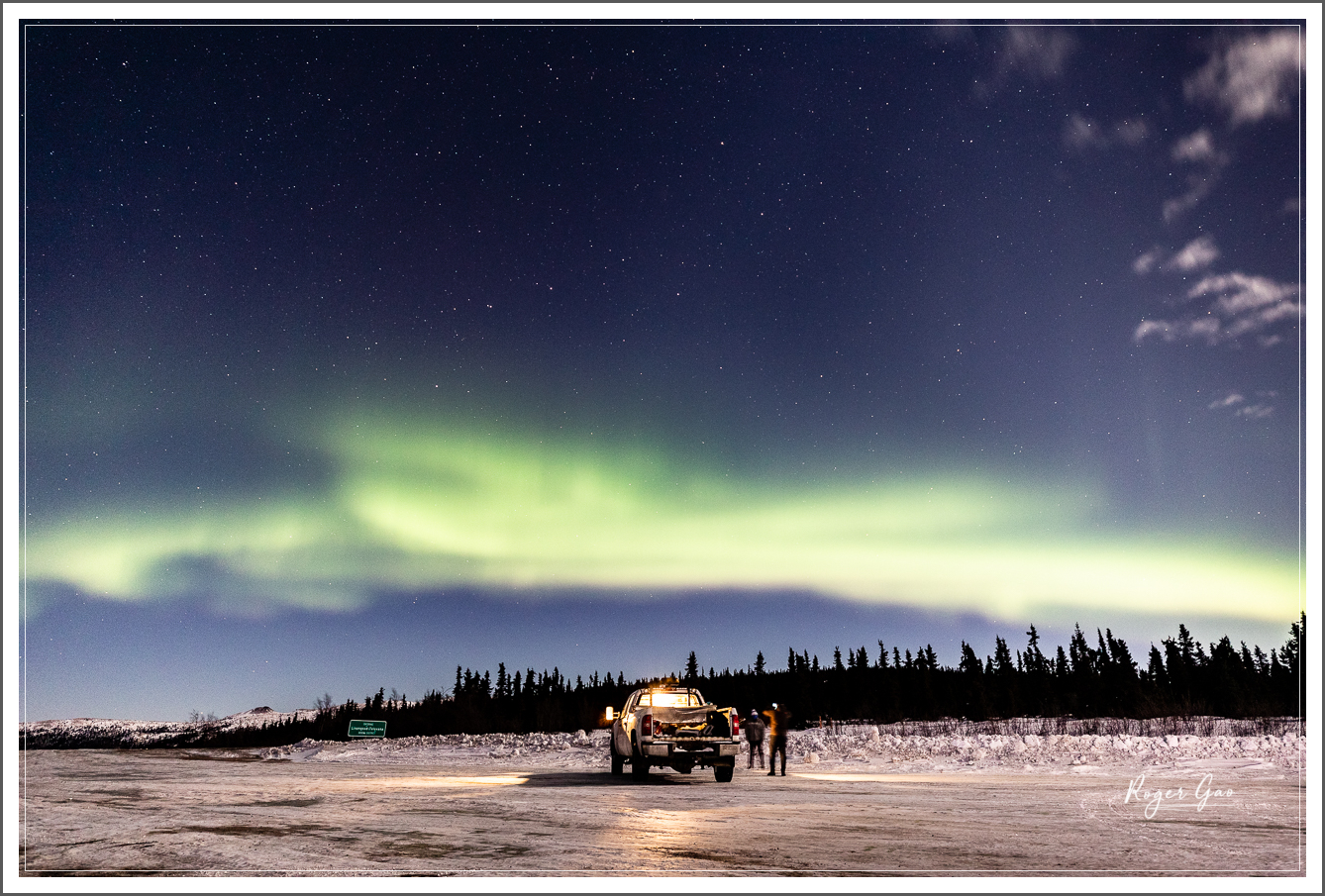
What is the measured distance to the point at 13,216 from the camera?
8484mm

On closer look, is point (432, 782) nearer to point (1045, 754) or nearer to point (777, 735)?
point (777, 735)

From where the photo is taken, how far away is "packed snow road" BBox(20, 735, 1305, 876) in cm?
843

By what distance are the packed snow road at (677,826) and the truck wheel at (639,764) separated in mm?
346

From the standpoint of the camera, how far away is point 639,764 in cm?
2100

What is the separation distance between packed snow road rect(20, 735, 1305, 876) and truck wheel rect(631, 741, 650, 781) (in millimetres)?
346

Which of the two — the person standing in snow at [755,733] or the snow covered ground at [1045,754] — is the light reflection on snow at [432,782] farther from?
the person standing in snow at [755,733]

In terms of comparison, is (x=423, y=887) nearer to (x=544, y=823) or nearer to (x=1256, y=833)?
(x=544, y=823)

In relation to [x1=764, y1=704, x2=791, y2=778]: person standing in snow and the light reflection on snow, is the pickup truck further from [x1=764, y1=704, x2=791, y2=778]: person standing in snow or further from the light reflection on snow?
the light reflection on snow

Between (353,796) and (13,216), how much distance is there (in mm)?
12627

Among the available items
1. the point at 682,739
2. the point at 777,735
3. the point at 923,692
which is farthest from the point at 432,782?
the point at 923,692

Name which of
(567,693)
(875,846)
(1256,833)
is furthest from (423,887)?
(567,693)

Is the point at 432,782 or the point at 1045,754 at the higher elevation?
the point at 432,782

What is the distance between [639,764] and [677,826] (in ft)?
33.3

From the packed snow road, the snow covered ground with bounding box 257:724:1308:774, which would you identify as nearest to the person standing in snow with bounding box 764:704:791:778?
the packed snow road
